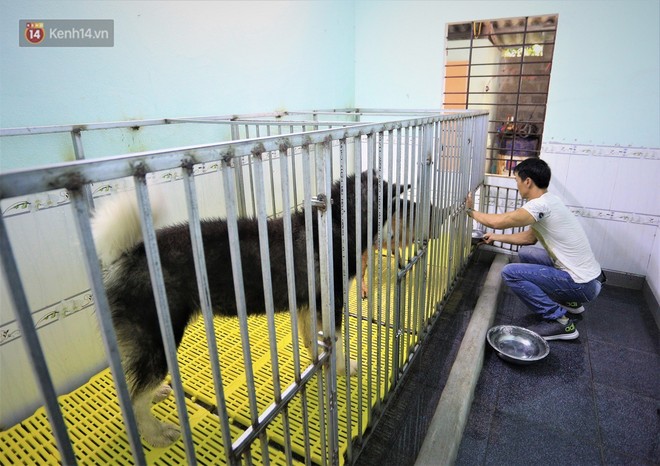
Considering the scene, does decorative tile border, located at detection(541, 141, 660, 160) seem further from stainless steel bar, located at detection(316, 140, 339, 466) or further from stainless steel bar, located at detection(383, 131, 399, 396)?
stainless steel bar, located at detection(316, 140, 339, 466)

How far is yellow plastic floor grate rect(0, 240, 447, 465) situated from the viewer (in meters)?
2.00

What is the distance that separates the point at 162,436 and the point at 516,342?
8.68ft

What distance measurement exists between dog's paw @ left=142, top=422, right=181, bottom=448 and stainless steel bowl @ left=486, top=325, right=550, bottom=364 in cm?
227

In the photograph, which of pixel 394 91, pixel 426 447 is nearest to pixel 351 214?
pixel 426 447

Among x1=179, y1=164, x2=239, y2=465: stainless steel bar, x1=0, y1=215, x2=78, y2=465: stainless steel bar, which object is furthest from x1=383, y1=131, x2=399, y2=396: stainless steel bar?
x1=0, y1=215, x2=78, y2=465: stainless steel bar

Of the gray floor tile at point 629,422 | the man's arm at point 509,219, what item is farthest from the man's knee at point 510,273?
the gray floor tile at point 629,422

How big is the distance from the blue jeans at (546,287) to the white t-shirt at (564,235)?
8 cm

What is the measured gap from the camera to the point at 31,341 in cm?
70

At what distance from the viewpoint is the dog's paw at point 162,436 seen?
2.05 meters

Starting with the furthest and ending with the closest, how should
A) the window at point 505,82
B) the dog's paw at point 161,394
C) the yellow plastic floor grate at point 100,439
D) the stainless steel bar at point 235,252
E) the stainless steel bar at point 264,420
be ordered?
the window at point 505,82 < the dog's paw at point 161,394 < the yellow plastic floor grate at point 100,439 < the stainless steel bar at point 264,420 < the stainless steel bar at point 235,252

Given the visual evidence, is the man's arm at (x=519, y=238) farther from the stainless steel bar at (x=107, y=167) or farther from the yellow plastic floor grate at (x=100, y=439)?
the stainless steel bar at (x=107, y=167)

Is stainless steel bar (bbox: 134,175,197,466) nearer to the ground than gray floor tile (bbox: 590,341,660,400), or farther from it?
farther from it

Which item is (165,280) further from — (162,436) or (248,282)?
(162,436)

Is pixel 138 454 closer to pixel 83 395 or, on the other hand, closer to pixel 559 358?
pixel 83 395
